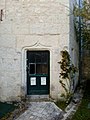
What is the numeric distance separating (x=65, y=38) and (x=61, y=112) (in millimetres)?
3357

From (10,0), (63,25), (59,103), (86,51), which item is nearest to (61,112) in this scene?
(59,103)

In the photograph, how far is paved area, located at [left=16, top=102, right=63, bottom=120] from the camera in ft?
34.7

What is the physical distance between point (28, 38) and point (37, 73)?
1587mm

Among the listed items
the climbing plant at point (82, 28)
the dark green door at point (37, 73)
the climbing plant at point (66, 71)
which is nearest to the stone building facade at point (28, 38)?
the dark green door at point (37, 73)

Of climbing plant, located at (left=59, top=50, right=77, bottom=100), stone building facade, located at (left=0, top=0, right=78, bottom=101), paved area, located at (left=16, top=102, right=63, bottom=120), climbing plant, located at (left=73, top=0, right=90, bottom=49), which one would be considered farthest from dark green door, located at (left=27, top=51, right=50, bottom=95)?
climbing plant, located at (left=73, top=0, right=90, bottom=49)

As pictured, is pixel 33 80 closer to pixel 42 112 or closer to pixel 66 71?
pixel 66 71

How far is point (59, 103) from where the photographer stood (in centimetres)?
1266

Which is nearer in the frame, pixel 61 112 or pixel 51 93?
pixel 61 112

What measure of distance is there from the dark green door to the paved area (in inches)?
42.4

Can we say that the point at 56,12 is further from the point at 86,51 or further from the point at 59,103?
the point at 86,51

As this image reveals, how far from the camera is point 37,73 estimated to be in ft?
43.8

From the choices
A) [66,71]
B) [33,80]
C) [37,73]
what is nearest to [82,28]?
[66,71]

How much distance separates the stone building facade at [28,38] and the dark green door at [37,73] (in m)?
0.10

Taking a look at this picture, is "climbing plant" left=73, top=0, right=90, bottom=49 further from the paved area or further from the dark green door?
the paved area
